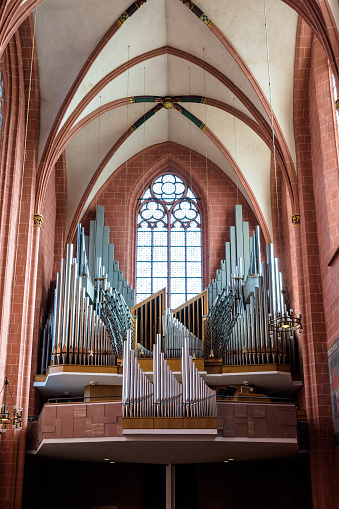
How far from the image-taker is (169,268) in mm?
26312

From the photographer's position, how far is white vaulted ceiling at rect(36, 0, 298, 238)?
20.4 meters

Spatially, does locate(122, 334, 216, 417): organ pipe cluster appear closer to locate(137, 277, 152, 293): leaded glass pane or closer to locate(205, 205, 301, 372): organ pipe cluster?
locate(205, 205, 301, 372): organ pipe cluster

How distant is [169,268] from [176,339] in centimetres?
474

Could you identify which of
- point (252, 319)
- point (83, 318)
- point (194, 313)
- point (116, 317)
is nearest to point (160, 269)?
point (194, 313)

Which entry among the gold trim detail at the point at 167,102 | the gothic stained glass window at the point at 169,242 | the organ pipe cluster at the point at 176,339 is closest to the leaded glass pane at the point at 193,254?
the gothic stained glass window at the point at 169,242

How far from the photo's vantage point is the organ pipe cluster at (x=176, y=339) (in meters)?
22.0

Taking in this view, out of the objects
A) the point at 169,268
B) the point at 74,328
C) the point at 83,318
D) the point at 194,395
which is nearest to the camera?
the point at 194,395

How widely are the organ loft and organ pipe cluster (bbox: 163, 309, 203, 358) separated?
60 millimetres

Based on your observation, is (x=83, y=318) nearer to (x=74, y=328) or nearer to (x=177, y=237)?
(x=74, y=328)

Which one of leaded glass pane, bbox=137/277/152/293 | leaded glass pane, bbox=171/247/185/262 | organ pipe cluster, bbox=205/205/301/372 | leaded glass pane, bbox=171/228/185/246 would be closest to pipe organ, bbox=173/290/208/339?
organ pipe cluster, bbox=205/205/301/372

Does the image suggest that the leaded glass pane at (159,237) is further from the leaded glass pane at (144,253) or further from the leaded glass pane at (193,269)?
the leaded glass pane at (193,269)

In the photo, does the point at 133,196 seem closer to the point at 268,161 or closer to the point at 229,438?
the point at 268,161

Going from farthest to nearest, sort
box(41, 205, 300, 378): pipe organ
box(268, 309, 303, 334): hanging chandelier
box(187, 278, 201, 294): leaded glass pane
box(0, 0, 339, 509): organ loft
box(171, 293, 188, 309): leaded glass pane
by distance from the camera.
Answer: box(187, 278, 201, 294): leaded glass pane < box(171, 293, 188, 309): leaded glass pane < box(41, 205, 300, 378): pipe organ < box(0, 0, 339, 509): organ loft < box(268, 309, 303, 334): hanging chandelier

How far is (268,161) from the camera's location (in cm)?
2527
